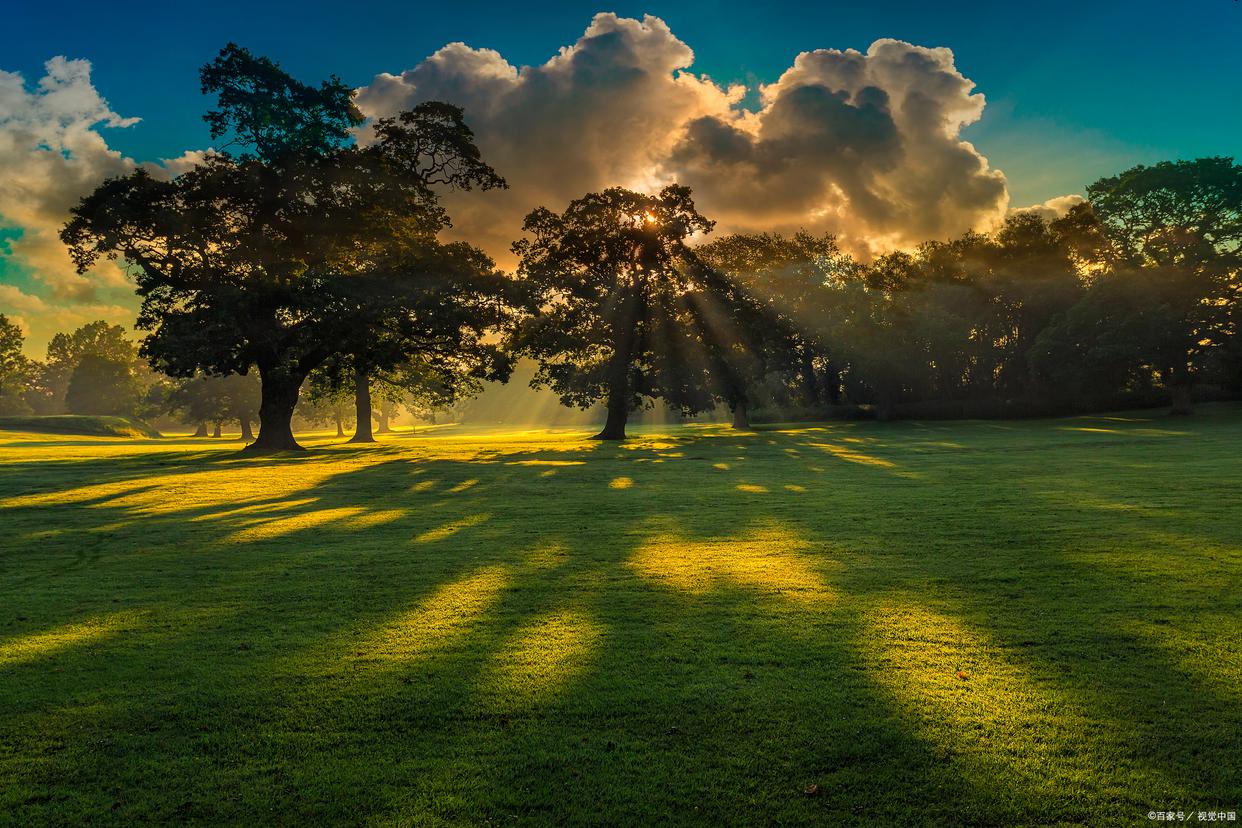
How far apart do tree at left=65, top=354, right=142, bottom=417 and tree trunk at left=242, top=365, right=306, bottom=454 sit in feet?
328

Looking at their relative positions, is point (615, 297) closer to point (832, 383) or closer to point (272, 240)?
point (272, 240)

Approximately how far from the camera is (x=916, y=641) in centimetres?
568

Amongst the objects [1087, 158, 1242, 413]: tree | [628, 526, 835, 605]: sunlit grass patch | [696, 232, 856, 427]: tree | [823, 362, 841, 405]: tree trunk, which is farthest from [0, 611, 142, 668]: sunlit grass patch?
[823, 362, 841, 405]: tree trunk

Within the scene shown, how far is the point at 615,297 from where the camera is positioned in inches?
1625

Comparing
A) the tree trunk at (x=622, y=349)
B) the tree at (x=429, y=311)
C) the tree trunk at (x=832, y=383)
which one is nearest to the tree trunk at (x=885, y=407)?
the tree trunk at (x=832, y=383)

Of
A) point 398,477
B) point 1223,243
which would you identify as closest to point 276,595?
point 398,477

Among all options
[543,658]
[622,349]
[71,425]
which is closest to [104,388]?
[71,425]

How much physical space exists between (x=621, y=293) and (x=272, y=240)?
19.5 m

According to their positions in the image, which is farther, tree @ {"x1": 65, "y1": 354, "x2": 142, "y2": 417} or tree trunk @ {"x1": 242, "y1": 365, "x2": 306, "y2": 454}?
tree @ {"x1": 65, "y1": 354, "x2": 142, "y2": 417}

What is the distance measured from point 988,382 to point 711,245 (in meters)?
30.8

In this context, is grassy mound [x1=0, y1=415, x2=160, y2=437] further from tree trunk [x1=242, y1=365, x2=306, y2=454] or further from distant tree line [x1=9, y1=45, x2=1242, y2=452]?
tree trunk [x1=242, y1=365, x2=306, y2=454]

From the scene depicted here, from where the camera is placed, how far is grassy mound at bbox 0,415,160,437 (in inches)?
2616

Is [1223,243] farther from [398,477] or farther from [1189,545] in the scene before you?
[398,477]

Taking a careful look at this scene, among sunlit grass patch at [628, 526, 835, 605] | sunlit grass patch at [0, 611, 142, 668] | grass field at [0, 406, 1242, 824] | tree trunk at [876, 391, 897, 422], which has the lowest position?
sunlit grass patch at [628, 526, 835, 605]
